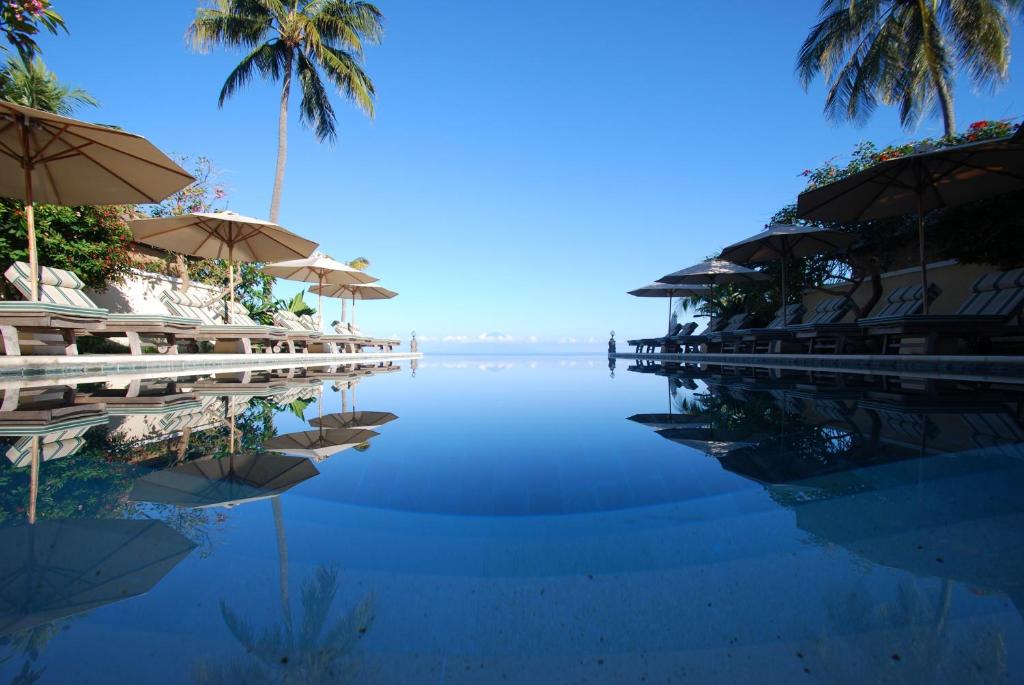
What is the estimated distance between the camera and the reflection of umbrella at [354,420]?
3.50 m

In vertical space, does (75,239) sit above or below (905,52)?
below

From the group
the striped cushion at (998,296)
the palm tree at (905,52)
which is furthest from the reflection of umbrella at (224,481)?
the palm tree at (905,52)

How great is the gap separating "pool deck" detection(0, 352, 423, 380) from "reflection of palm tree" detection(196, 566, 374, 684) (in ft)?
21.7

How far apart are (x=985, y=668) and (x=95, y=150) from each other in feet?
29.8

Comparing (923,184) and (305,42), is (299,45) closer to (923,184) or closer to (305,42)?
(305,42)

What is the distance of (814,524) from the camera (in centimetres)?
151

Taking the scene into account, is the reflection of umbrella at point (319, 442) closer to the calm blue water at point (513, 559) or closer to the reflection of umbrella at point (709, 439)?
the calm blue water at point (513, 559)

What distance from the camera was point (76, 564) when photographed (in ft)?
4.02

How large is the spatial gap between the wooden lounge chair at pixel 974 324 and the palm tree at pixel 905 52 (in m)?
6.94

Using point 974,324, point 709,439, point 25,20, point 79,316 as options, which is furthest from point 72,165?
point 974,324

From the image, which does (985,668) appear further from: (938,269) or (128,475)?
(938,269)

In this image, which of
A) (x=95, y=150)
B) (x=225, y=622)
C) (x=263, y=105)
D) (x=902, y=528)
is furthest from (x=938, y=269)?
(x=263, y=105)

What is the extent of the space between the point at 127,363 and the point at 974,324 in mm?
11260

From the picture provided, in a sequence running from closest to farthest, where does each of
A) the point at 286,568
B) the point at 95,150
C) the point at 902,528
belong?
the point at 286,568 < the point at 902,528 < the point at 95,150
